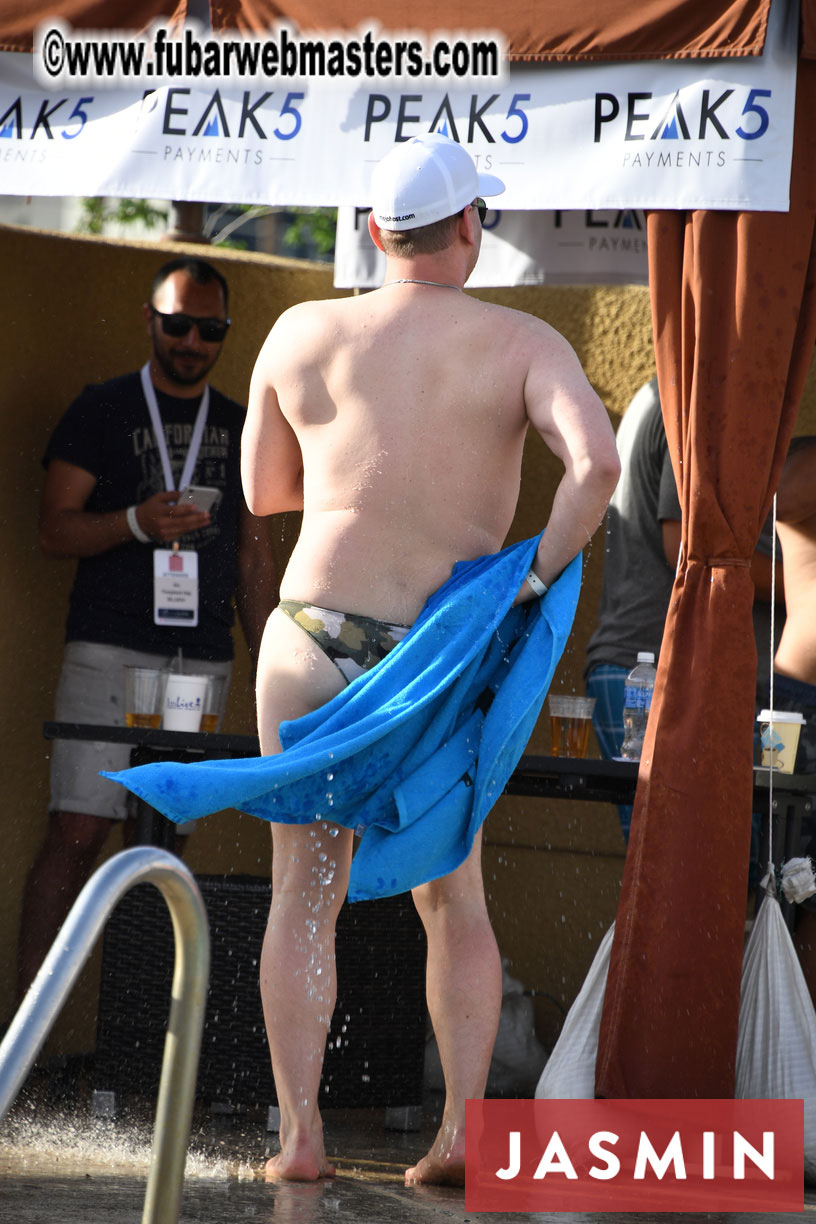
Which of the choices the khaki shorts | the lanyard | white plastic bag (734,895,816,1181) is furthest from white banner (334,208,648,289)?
white plastic bag (734,895,816,1181)

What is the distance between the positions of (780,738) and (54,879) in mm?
2310

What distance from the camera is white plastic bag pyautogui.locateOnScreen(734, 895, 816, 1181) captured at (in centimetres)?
363

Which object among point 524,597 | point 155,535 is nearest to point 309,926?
point 524,597

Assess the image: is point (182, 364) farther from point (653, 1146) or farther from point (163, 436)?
point (653, 1146)

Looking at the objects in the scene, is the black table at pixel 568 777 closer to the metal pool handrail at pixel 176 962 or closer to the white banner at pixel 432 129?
the white banner at pixel 432 129

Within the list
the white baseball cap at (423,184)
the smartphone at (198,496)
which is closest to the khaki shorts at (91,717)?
the smartphone at (198,496)

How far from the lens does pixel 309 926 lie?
120 inches

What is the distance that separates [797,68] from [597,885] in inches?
110

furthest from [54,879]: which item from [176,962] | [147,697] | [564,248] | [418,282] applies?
[176,962]

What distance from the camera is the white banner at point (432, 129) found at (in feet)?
12.1

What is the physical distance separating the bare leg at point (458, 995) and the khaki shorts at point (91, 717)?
6.39ft

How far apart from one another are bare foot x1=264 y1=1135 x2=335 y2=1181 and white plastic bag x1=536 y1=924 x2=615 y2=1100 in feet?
2.71

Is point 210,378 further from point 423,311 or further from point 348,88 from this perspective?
point 423,311

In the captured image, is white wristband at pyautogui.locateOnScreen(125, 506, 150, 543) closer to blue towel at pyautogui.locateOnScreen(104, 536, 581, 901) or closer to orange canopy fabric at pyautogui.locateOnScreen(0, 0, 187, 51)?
orange canopy fabric at pyautogui.locateOnScreen(0, 0, 187, 51)
